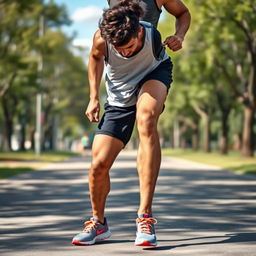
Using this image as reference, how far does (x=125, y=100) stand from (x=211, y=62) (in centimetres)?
3044

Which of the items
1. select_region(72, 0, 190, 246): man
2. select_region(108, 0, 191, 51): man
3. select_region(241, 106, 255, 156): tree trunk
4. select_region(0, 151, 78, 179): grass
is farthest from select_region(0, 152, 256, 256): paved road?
select_region(241, 106, 255, 156): tree trunk

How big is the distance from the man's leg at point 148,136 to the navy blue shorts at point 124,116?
6 cm

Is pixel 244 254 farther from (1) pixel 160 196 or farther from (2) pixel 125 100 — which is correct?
(1) pixel 160 196

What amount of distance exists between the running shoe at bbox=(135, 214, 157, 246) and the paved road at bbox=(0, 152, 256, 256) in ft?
0.21

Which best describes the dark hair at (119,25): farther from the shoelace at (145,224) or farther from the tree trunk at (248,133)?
the tree trunk at (248,133)

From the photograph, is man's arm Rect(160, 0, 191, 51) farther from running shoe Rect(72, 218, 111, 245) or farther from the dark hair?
running shoe Rect(72, 218, 111, 245)

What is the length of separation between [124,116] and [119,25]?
2.91ft

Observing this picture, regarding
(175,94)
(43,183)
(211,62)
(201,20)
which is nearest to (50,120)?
(175,94)

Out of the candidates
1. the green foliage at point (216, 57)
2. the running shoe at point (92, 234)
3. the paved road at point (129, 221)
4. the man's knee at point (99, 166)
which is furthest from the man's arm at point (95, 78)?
the green foliage at point (216, 57)

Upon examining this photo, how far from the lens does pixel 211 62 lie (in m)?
36.1

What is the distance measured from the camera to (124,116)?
19.7 feet

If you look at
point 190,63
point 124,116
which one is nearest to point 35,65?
point 190,63

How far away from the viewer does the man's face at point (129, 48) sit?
5.46 m

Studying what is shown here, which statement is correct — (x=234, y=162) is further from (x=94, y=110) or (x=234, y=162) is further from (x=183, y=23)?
(x=94, y=110)
